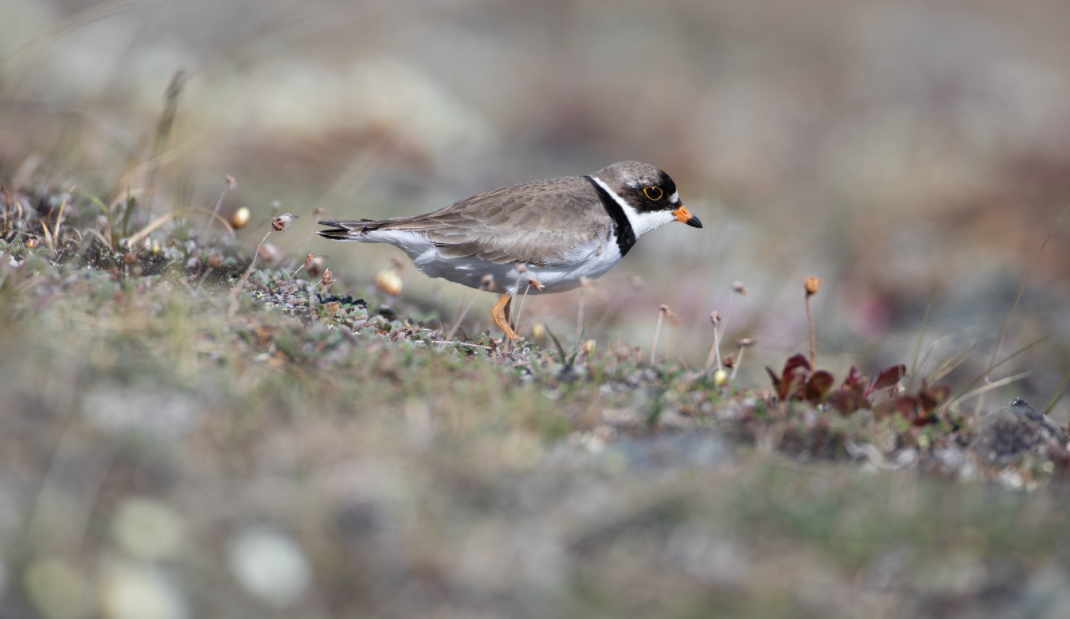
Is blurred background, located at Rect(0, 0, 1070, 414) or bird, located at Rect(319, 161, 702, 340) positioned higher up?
bird, located at Rect(319, 161, 702, 340)

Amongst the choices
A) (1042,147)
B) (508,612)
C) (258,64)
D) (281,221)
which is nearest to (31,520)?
(508,612)

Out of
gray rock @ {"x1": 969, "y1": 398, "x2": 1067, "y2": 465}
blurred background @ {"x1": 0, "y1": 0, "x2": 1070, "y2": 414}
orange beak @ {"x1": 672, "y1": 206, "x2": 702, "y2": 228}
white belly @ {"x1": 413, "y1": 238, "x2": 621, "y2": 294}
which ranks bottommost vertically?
blurred background @ {"x1": 0, "y1": 0, "x2": 1070, "y2": 414}

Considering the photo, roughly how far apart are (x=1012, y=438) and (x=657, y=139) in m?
11.5

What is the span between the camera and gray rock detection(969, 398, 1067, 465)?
4.20 meters

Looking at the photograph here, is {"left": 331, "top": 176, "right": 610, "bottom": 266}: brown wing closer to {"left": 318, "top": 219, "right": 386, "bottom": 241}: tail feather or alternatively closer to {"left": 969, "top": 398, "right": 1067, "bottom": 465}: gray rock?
{"left": 318, "top": 219, "right": 386, "bottom": 241}: tail feather

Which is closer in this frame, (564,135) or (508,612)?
(508,612)

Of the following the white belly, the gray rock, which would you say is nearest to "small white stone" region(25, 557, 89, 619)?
the white belly

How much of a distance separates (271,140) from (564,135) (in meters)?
5.22

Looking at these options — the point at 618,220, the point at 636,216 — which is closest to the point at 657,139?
the point at 636,216

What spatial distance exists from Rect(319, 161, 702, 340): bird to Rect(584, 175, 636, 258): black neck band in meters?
0.02

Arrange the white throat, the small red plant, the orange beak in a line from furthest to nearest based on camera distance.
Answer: the orange beak, the white throat, the small red plant

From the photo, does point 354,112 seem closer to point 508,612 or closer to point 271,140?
point 271,140

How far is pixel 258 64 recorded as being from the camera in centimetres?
1428

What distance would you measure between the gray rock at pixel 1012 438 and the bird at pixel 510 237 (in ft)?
7.93
